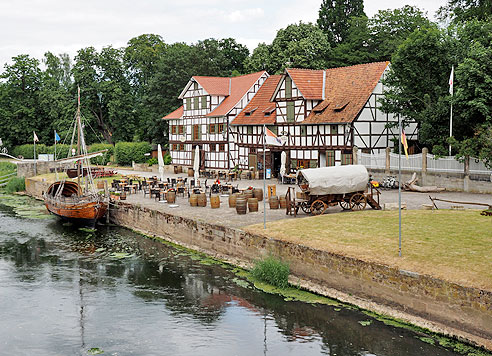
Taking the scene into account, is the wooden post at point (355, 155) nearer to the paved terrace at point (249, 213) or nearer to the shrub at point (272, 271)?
the paved terrace at point (249, 213)

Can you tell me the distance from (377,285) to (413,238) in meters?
3.54

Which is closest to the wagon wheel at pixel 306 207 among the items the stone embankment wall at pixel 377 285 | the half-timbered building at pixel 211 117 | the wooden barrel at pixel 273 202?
the wooden barrel at pixel 273 202

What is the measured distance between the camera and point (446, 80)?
109ft

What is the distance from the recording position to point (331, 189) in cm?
2342

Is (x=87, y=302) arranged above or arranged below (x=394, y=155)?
below

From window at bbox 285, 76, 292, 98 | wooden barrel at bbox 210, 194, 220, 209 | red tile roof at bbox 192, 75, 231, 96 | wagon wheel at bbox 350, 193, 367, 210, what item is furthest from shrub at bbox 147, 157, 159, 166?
wagon wheel at bbox 350, 193, 367, 210

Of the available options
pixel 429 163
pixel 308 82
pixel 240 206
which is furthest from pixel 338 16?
pixel 240 206

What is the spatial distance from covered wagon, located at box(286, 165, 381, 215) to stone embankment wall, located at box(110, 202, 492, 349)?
388 cm

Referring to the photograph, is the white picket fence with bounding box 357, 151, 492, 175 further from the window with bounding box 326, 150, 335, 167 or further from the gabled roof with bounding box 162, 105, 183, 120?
the gabled roof with bounding box 162, 105, 183, 120

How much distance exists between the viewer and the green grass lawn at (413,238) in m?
15.2

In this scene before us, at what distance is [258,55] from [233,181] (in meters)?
22.8

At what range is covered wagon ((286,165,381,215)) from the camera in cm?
2312

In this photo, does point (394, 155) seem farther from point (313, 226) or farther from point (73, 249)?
point (73, 249)

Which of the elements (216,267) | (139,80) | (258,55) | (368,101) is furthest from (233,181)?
(139,80)
